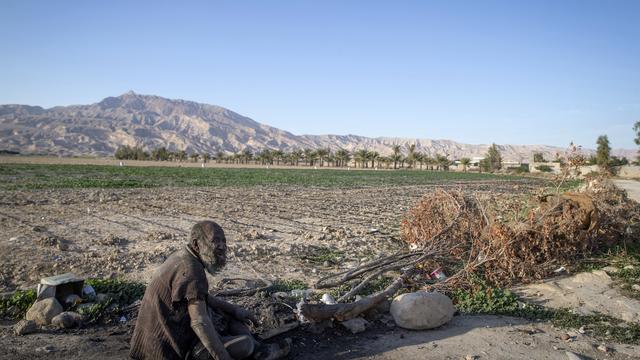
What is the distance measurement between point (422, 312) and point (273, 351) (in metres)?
1.96

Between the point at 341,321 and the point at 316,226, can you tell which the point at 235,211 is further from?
the point at 341,321

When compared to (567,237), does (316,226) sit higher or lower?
lower

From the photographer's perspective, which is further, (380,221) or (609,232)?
(380,221)

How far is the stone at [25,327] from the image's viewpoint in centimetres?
496

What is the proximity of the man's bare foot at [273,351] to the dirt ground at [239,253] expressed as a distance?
0.51ft

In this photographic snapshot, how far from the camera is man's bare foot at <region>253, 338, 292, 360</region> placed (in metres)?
4.18

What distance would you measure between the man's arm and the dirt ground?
4.22 ft

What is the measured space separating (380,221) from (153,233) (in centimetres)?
672

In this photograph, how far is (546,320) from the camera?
571 centimetres

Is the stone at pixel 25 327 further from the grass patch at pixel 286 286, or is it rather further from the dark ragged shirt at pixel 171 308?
the grass patch at pixel 286 286

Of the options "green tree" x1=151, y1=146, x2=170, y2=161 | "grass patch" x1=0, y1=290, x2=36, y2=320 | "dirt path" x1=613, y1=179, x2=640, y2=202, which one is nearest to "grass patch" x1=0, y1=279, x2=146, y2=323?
"grass patch" x1=0, y1=290, x2=36, y2=320

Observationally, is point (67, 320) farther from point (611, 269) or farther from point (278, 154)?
point (278, 154)

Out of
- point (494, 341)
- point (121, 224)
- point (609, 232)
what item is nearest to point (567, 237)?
point (609, 232)

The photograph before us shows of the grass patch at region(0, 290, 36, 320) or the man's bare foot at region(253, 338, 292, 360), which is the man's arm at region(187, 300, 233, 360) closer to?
the man's bare foot at region(253, 338, 292, 360)
